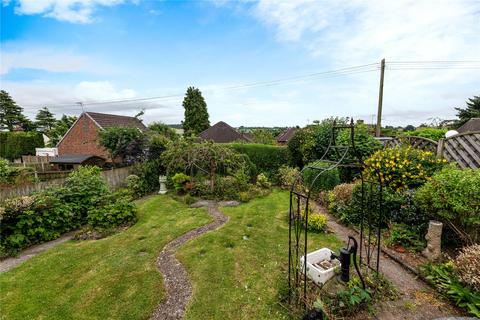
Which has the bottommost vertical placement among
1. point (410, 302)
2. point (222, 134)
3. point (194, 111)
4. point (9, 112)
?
point (410, 302)

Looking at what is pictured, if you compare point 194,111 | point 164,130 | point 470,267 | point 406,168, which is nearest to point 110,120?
point 164,130

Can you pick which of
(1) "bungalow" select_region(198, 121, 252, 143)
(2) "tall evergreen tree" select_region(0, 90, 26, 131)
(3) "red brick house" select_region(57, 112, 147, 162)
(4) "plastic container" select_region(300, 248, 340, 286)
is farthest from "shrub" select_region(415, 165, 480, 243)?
(2) "tall evergreen tree" select_region(0, 90, 26, 131)

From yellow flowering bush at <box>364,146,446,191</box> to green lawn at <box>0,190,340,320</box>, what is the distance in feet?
8.07

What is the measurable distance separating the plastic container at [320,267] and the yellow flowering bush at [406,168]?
114 inches

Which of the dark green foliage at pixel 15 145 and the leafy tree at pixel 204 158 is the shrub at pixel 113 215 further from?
the dark green foliage at pixel 15 145

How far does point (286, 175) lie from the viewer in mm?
10750

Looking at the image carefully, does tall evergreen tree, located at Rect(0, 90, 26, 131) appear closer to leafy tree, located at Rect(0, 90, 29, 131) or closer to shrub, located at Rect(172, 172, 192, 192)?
leafy tree, located at Rect(0, 90, 29, 131)

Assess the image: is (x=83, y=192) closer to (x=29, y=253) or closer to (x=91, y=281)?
(x=29, y=253)

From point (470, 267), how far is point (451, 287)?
0.40m

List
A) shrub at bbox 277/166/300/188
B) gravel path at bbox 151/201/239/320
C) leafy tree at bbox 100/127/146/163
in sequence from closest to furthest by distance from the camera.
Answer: gravel path at bbox 151/201/239/320, shrub at bbox 277/166/300/188, leafy tree at bbox 100/127/146/163

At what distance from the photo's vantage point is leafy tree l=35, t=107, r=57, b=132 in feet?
119

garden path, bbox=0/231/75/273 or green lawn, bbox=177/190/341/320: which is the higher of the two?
green lawn, bbox=177/190/341/320

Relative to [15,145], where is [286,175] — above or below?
below

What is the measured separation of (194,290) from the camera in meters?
3.53
